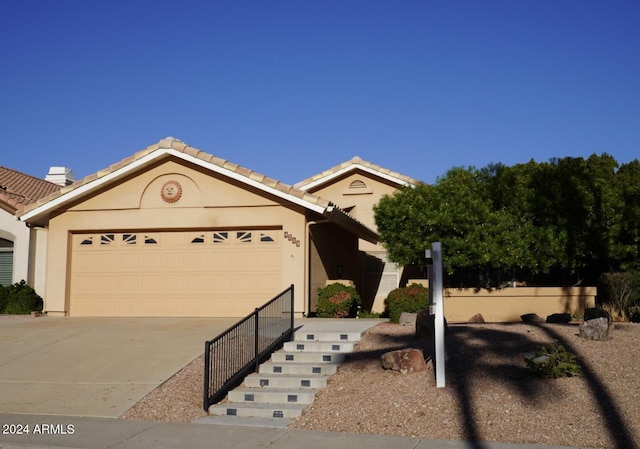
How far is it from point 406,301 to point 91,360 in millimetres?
7381

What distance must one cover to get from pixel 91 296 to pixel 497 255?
11.4 metres

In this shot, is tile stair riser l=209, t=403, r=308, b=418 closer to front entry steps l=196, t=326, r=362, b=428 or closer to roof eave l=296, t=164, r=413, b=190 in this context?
front entry steps l=196, t=326, r=362, b=428

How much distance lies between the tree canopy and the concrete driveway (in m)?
6.13

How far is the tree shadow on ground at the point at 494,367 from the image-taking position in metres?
8.48

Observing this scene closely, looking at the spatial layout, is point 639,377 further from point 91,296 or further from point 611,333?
point 91,296

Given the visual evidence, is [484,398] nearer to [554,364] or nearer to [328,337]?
[554,364]

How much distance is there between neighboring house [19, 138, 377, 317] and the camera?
17703 mm

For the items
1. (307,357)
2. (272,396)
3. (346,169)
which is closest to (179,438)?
(272,396)

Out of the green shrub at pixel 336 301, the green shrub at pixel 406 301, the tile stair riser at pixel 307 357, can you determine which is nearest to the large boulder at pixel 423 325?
the tile stair riser at pixel 307 357

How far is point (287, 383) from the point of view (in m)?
11.0

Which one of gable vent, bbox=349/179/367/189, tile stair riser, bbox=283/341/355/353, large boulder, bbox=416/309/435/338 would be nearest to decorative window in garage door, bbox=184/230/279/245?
tile stair riser, bbox=283/341/355/353

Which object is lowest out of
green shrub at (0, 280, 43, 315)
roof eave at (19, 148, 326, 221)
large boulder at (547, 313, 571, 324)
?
large boulder at (547, 313, 571, 324)

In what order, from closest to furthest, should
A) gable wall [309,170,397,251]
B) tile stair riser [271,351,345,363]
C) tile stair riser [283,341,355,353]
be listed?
tile stair riser [271,351,345,363] < tile stair riser [283,341,355,353] < gable wall [309,170,397,251]

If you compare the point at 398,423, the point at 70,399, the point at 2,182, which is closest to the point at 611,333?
the point at 398,423
